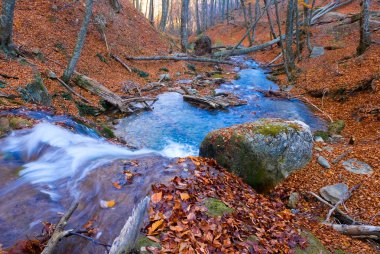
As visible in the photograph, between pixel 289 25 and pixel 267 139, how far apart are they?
13027mm

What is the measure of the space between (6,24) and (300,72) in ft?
50.9

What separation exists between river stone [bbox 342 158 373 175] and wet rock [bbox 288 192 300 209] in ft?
5.60

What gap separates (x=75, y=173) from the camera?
5195 mm

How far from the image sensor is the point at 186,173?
16.1 feet

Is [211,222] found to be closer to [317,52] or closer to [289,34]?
[289,34]

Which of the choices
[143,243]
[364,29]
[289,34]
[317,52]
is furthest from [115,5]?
[143,243]

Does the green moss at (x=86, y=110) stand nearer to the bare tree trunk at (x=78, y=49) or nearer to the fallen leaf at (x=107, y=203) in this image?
the bare tree trunk at (x=78, y=49)

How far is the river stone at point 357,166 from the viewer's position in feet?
21.6

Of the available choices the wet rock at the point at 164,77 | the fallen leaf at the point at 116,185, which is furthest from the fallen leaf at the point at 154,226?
the wet rock at the point at 164,77

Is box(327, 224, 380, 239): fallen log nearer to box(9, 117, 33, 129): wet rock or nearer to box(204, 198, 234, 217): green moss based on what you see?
box(204, 198, 234, 217): green moss

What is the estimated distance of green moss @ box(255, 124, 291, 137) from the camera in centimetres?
660

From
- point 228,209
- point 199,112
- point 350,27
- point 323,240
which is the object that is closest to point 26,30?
point 199,112

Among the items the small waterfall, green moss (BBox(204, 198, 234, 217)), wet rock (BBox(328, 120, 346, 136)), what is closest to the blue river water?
wet rock (BBox(328, 120, 346, 136))

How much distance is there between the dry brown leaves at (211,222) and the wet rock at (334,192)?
1477 millimetres
